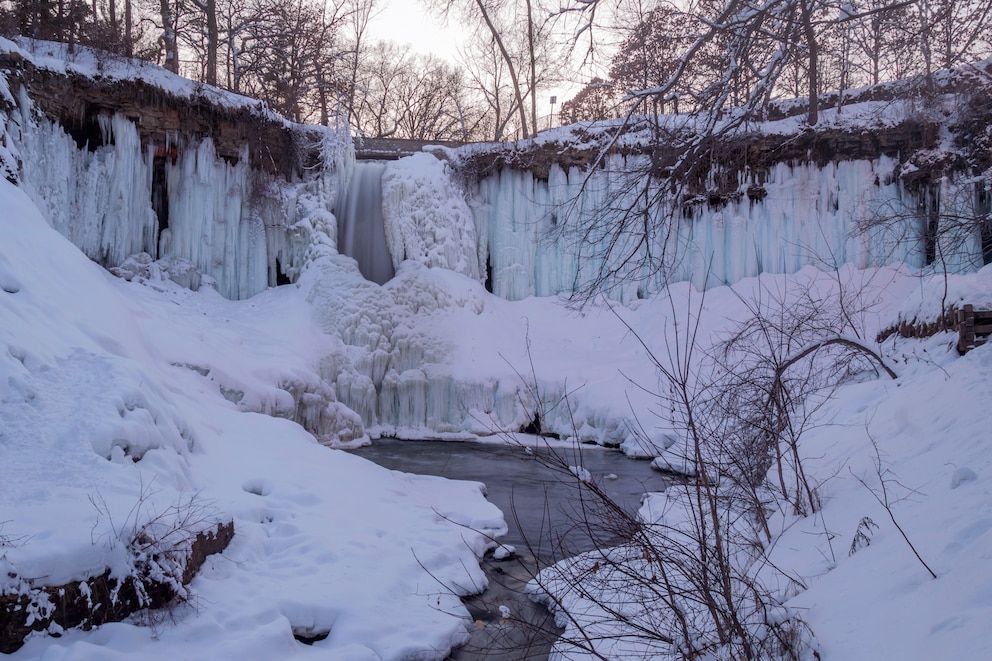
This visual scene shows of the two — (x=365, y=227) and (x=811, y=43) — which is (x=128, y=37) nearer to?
(x=365, y=227)

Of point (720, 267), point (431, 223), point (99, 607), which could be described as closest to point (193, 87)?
point (431, 223)

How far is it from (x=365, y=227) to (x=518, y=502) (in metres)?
9.95

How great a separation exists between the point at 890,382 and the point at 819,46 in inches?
159

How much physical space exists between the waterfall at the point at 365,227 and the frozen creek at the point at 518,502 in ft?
16.0

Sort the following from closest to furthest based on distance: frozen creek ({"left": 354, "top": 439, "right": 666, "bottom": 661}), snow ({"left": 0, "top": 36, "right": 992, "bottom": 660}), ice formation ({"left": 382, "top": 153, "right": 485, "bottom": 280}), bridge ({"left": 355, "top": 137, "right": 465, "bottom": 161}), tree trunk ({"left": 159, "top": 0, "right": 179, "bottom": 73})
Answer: snow ({"left": 0, "top": 36, "right": 992, "bottom": 660}), frozen creek ({"left": 354, "top": 439, "right": 666, "bottom": 661}), ice formation ({"left": 382, "top": 153, "right": 485, "bottom": 280}), tree trunk ({"left": 159, "top": 0, "right": 179, "bottom": 73}), bridge ({"left": 355, "top": 137, "right": 465, "bottom": 161})

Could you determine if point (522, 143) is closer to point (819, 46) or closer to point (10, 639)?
point (819, 46)

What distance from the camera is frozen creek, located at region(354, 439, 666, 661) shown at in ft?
17.0

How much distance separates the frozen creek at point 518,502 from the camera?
5.17 meters

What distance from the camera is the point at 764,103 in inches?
159

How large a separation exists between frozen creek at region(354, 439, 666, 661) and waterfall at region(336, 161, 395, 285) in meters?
4.89

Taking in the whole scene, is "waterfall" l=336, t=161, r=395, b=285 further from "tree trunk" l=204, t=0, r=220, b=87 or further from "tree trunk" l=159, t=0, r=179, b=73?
"tree trunk" l=159, t=0, r=179, b=73

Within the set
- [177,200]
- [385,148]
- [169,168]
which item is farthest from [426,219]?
[169,168]

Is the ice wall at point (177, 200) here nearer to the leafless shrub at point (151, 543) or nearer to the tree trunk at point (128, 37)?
the tree trunk at point (128, 37)

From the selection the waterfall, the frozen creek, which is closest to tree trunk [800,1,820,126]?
the frozen creek
